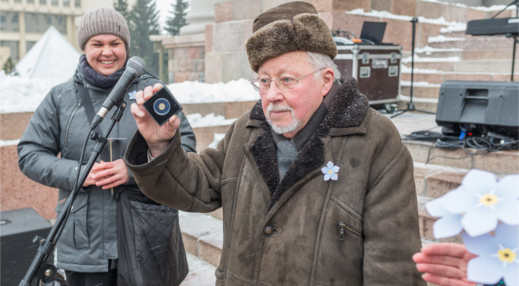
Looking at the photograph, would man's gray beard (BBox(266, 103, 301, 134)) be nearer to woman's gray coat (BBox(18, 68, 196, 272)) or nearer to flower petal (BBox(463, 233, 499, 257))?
woman's gray coat (BBox(18, 68, 196, 272))

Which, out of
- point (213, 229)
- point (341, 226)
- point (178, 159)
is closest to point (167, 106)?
point (178, 159)

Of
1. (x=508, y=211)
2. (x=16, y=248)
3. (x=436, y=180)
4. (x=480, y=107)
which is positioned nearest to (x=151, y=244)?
(x=16, y=248)

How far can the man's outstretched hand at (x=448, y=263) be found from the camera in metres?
0.92

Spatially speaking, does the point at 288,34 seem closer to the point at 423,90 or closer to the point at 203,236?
the point at 203,236

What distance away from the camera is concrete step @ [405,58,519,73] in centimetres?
772

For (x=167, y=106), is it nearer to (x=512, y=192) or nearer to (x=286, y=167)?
(x=286, y=167)

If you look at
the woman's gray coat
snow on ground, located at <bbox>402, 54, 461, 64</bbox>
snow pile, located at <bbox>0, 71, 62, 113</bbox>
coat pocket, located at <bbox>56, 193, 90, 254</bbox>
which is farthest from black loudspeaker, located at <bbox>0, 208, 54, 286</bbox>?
snow on ground, located at <bbox>402, 54, 461, 64</bbox>

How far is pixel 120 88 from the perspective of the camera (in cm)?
183

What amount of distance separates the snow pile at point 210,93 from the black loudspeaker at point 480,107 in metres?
2.48

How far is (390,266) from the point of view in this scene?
1.55 m

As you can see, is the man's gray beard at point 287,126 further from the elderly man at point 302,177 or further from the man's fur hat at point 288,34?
the man's fur hat at point 288,34

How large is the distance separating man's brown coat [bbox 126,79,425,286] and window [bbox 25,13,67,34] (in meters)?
55.1

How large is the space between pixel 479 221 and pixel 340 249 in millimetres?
962

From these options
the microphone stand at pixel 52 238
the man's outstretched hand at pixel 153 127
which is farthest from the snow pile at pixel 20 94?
the man's outstretched hand at pixel 153 127
